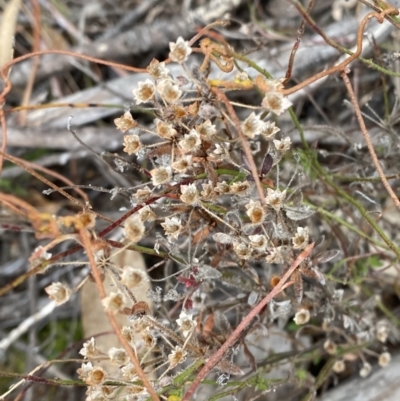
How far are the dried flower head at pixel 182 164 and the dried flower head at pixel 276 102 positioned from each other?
0.11 m

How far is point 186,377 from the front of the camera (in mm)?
735

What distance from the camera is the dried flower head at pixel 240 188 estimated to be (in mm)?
702

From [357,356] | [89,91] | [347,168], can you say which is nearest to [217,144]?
[347,168]

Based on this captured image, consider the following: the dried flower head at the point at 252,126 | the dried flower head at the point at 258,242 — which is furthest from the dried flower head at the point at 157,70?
the dried flower head at the point at 258,242

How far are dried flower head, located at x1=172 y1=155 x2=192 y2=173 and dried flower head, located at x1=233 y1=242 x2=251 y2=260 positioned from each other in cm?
13

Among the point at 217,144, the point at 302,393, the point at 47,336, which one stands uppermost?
the point at 217,144

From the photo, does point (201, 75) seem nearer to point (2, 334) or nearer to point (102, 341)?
point (102, 341)

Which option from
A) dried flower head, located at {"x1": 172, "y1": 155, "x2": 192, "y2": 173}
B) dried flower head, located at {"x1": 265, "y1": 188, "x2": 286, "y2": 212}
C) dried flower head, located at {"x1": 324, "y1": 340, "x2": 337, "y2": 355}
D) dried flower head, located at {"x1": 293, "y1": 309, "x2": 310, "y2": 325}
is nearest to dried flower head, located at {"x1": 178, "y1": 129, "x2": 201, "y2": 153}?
dried flower head, located at {"x1": 172, "y1": 155, "x2": 192, "y2": 173}

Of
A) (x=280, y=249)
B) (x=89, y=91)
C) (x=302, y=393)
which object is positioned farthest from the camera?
(x=89, y=91)

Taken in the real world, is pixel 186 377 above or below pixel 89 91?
below

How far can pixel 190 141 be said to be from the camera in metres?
0.65

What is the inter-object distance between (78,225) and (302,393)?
766mm

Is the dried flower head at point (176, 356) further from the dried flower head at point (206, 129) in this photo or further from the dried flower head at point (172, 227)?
the dried flower head at point (206, 129)

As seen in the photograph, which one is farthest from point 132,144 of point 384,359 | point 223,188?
point 384,359
